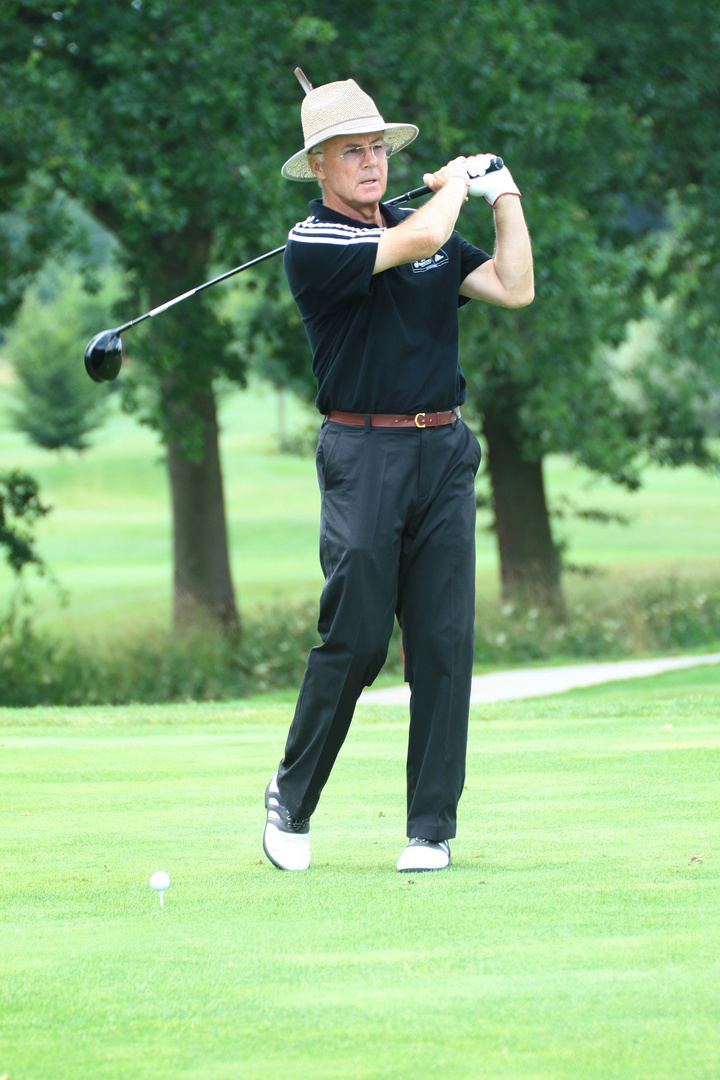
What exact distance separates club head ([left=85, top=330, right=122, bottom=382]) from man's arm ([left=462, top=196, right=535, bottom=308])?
4.92ft

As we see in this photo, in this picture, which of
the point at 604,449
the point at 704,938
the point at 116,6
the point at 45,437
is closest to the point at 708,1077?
the point at 704,938

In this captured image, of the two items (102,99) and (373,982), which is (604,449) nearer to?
(102,99)

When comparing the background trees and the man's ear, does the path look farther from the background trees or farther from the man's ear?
the man's ear

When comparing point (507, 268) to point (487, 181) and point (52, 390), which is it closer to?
point (487, 181)

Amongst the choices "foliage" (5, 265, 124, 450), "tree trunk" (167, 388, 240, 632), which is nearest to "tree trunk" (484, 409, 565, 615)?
"tree trunk" (167, 388, 240, 632)

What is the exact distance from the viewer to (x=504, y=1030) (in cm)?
255

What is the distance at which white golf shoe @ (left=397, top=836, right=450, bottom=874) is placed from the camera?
4.02 meters

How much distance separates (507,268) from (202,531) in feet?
44.4

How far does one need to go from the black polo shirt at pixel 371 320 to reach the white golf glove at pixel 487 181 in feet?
0.95

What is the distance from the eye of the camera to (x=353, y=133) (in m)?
4.38

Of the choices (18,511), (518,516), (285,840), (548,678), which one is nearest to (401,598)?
(285,840)

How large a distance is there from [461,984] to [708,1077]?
0.64 meters

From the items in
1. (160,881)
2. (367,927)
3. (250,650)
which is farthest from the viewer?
(250,650)

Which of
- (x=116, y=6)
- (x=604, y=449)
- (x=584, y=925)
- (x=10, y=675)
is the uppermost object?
(x=116, y=6)
